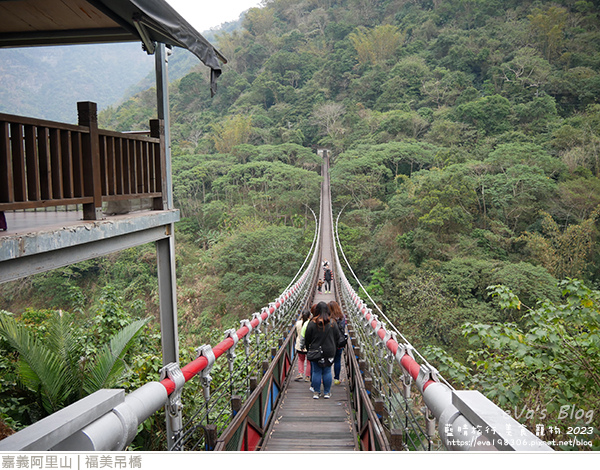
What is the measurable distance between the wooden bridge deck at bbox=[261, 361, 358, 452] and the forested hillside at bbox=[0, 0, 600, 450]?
2.59 ft

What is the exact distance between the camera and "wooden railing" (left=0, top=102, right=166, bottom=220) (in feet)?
5.21

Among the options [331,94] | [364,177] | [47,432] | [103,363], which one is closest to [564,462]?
[47,432]

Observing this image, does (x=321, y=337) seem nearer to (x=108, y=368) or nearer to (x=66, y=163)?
(x=108, y=368)

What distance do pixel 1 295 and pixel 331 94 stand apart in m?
26.1

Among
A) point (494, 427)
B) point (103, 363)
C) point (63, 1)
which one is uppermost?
point (63, 1)

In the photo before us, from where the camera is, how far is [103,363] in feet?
8.73

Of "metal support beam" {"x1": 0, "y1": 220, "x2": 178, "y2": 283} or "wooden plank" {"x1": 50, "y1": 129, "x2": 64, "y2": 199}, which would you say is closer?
"metal support beam" {"x1": 0, "y1": 220, "x2": 178, "y2": 283}

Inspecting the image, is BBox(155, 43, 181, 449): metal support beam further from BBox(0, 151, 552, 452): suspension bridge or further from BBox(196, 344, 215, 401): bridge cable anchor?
BBox(196, 344, 215, 401): bridge cable anchor

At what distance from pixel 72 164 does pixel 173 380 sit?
129 centimetres

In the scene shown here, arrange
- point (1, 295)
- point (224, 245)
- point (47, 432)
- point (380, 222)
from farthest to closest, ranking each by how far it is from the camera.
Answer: point (380, 222)
point (224, 245)
point (1, 295)
point (47, 432)

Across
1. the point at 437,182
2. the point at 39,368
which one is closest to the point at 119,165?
the point at 39,368

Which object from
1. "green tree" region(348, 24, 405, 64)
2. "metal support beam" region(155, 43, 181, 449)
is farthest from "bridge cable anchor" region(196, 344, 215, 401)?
"green tree" region(348, 24, 405, 64)

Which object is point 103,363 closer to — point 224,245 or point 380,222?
point 224,245

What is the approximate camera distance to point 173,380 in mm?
1226
